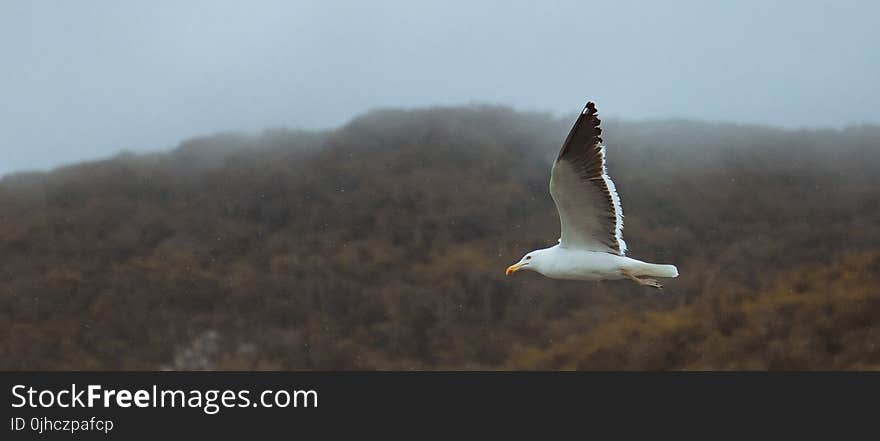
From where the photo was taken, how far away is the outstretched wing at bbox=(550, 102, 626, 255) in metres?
6.11

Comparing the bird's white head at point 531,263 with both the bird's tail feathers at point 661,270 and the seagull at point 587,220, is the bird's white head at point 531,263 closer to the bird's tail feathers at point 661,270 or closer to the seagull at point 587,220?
the seagull at point 587,220

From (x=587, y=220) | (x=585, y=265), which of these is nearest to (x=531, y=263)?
(x=585, y=265)

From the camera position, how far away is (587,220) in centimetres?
667

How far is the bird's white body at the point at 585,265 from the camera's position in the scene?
6688mm

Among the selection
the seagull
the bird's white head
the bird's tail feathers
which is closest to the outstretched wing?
the seagull

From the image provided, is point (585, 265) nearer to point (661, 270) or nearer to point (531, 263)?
point (531, 263)

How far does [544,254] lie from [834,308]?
1088cm

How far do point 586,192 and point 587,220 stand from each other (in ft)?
0.94

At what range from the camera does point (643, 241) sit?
18.7 m

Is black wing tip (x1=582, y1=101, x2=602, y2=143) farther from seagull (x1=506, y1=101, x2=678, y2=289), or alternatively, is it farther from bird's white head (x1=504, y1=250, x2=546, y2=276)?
bird's white head (x1=504, y1=250, x2=546, y2=276)

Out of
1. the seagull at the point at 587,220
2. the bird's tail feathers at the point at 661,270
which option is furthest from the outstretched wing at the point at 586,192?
the bird's tail feathers at the point at 661,270

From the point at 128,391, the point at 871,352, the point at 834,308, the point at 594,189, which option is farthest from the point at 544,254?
the point at 834,308

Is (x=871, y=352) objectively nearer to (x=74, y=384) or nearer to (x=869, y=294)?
(x=869, y=294)

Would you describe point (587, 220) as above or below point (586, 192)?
below
